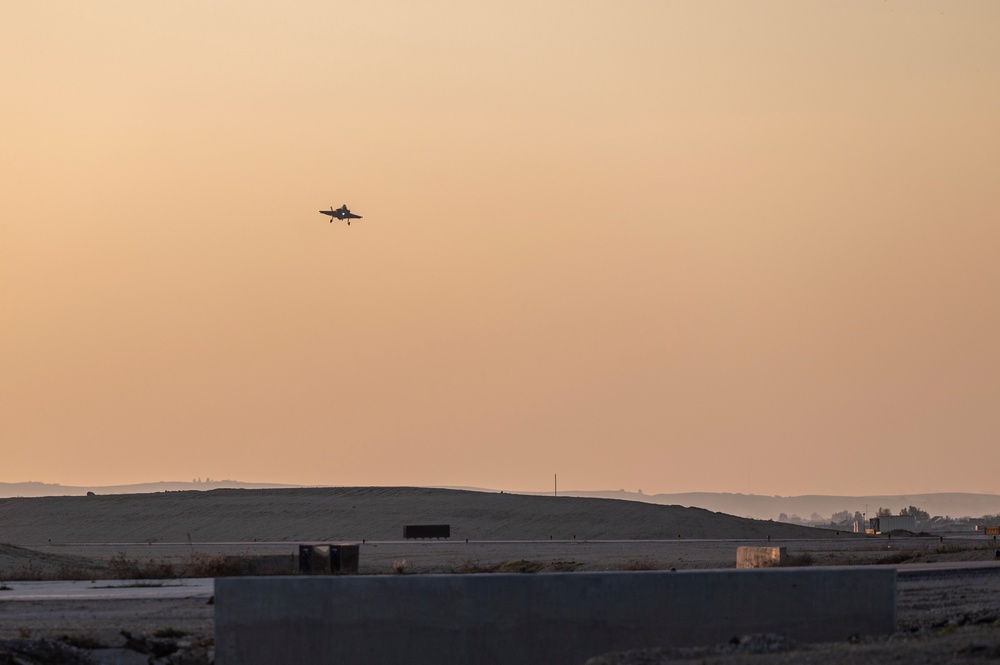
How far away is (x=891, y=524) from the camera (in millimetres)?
124250

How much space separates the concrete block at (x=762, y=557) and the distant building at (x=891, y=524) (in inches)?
3149

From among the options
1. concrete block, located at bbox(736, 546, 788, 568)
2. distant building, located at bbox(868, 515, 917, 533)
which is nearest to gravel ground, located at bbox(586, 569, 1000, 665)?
concrete block, located at bbox(736, 546, 788, 568)

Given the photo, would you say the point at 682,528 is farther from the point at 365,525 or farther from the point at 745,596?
the point at 745,596

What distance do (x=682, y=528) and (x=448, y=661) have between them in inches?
3011

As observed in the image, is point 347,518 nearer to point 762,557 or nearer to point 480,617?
point 762,557

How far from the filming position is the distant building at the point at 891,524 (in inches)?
4788

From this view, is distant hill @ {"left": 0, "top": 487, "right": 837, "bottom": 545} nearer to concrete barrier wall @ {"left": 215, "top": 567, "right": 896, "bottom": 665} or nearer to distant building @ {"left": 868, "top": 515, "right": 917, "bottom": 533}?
distant building @ {"left": 868, "top": 515, "right": 917, "bottom": 533}

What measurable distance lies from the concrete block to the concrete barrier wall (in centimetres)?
2058

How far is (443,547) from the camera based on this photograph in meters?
77.2

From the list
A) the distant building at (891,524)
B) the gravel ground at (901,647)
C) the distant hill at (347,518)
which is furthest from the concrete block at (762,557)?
the distant building at (891,524)

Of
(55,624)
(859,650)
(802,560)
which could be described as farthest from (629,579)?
(802,560)

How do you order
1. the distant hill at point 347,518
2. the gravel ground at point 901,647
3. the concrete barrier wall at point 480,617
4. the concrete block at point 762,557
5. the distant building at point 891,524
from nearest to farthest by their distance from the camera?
the gravel ground at point 901,647 < the concrete barrier wall at point 480,617 < the concrete block at point 762,557 < the distant hill at point 347,518 < the distant building at point 891,524

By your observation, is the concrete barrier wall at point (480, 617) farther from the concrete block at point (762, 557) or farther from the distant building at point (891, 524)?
the distant building at point (891, 524)

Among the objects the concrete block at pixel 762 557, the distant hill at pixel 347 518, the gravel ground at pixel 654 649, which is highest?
the distant hill at pixel 347 518
